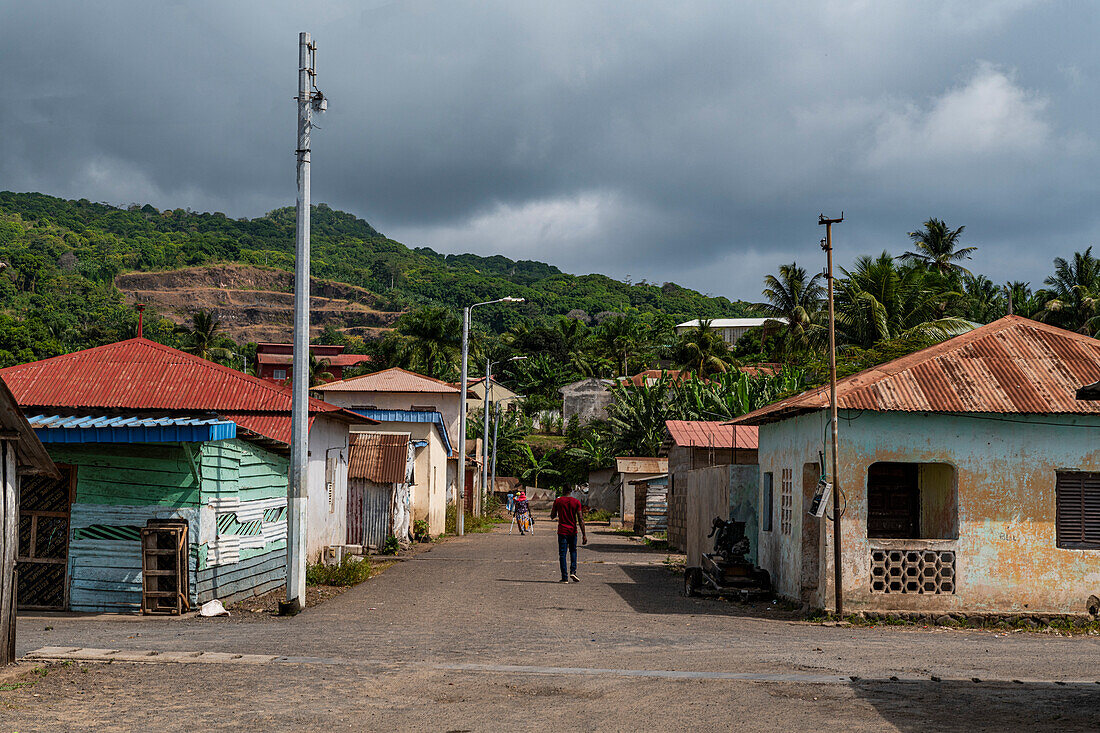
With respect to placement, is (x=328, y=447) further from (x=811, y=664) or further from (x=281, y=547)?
(x=811, y=664)

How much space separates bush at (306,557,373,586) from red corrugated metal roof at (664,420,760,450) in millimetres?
11708

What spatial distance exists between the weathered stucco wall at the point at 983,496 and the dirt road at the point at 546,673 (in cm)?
104

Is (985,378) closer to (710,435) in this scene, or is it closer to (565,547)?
(565,547)

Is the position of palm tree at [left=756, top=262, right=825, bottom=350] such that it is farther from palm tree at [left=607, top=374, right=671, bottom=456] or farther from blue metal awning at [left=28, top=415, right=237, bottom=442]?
blue metal awning at [left=28, top=415, right=237, bottom=442]

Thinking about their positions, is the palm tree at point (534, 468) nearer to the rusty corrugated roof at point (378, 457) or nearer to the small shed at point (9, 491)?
the rusty corrugated roof at point (378, 457)

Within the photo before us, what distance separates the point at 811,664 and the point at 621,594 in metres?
7.49

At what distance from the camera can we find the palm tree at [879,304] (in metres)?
49.6

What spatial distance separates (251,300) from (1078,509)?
15069 centimetres

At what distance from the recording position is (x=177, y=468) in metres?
14.2

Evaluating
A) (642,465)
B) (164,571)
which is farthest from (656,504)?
(164,571)

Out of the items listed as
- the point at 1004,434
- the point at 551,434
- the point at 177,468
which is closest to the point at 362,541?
the point at 177,468

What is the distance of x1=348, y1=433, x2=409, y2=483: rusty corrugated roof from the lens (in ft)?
86.1

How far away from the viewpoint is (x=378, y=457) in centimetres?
2691

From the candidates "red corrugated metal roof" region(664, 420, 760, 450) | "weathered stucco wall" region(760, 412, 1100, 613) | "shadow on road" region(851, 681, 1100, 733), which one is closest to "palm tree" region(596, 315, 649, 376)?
"red corrugated metal roof" region(664, 420, 760, 450)
